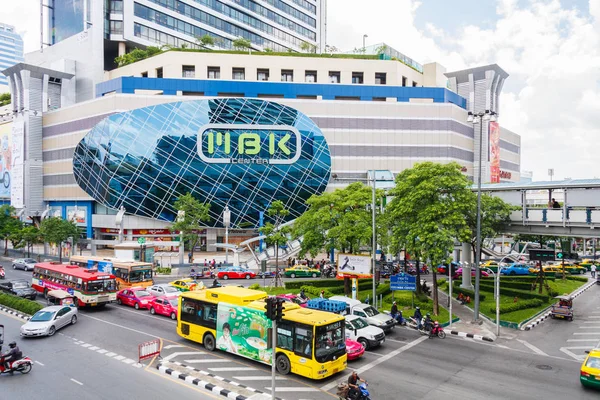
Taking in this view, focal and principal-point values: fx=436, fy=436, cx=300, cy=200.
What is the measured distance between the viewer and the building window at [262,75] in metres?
71.2

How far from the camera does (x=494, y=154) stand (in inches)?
2852

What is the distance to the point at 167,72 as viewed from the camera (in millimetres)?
68312

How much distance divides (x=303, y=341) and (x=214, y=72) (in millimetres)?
61605

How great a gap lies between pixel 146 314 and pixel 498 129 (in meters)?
66.4

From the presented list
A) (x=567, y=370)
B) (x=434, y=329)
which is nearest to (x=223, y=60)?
(x=434, y=329)

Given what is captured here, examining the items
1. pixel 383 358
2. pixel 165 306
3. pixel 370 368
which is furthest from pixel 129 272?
pixel 370 368

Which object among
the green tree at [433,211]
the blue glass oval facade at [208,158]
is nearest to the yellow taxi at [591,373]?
the green tree at [433,211]

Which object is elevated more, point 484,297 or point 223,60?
point 223,60

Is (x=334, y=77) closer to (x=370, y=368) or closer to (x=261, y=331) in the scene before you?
(x=370, y=368)

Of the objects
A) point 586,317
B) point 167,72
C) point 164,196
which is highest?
point 167,72

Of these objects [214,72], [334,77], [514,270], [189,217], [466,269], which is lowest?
[514,270]

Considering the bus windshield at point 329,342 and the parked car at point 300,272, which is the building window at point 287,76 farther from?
the bus windshield at point 329,342

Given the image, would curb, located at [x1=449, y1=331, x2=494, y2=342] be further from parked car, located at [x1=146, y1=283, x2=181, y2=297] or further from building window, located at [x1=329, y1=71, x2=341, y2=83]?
building window, located at [x1=329, y1=71, x2=341, y2=83]

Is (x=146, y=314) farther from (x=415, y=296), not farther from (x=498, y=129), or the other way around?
(x=498, y=129)
